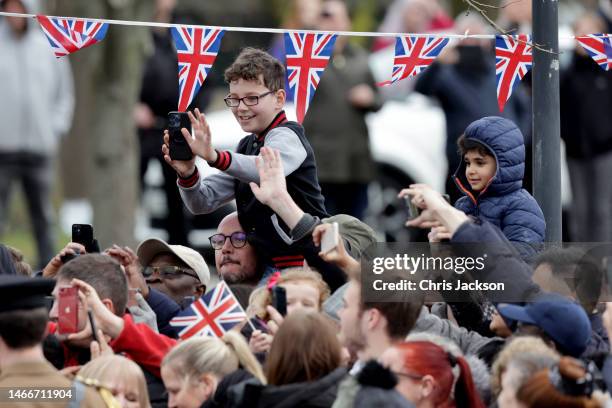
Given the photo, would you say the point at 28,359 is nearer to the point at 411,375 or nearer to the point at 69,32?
the point at 411,375

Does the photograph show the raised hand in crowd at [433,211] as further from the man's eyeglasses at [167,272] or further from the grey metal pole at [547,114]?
the man's eyeglasses at [167,272]

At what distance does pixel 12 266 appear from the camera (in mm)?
9328

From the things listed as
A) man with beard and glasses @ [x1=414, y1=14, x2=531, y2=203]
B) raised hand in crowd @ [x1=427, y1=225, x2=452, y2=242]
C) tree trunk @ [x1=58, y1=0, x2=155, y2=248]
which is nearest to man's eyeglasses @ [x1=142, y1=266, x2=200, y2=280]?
raised hand in crowd @ [x1=427, y1=225, x2=452, y2=242]

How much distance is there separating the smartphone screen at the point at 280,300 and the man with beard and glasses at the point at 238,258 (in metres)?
1.40

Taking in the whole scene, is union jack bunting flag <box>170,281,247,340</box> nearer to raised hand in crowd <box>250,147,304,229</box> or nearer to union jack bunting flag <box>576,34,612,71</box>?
raised hand in crowd <box>250,147,304,229</box>

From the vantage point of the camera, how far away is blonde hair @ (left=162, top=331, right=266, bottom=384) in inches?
302

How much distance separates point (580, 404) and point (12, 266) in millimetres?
3745

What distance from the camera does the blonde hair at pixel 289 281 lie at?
326 inches

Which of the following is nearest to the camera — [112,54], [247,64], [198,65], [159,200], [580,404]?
[580,404]

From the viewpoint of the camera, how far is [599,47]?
1035cm

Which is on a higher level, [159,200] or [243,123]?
[159,200]

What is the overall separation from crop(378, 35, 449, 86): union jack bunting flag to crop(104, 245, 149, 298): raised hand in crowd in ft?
6.34

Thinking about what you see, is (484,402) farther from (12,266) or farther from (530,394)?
(12,266)

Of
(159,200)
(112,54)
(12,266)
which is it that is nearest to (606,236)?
(159,200)
